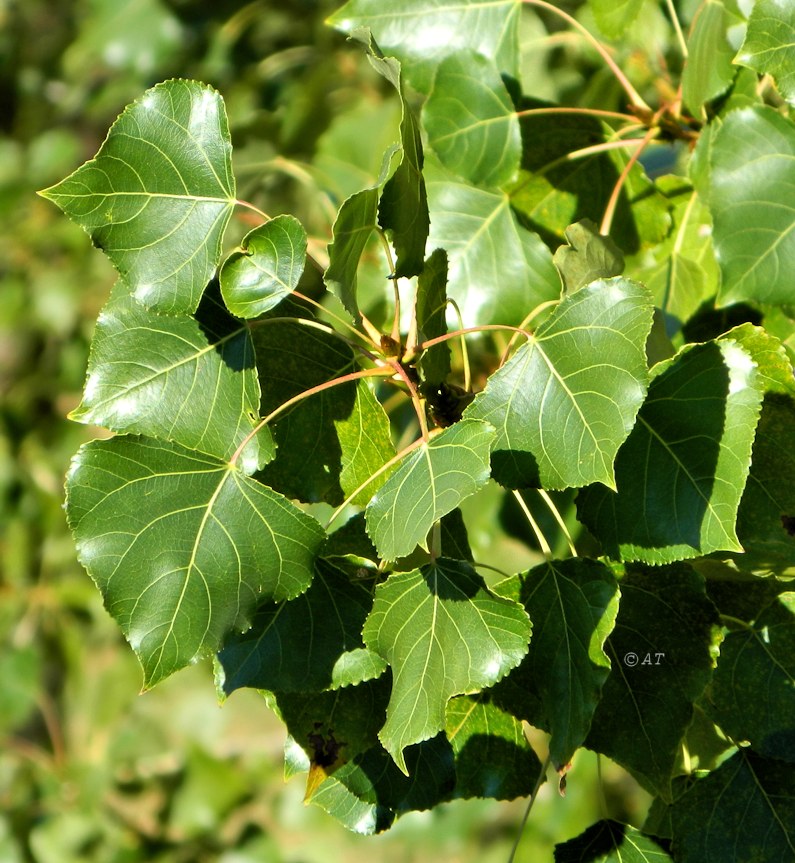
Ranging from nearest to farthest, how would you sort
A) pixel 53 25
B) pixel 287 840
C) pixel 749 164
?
pixel 749 164, pixel 287 840, pixel 53 25

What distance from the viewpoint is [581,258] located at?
0.84m

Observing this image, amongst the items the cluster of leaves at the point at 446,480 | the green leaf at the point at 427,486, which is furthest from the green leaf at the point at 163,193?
the green leaf at the point at 427,486

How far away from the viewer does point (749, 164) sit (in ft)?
2.94

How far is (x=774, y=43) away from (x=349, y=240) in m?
0.39

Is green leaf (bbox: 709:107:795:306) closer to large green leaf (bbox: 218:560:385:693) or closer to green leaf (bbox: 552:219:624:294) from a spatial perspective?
green leaf (bbox: 552:219:624:294)

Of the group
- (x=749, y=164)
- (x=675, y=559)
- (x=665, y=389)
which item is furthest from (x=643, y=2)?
A: (x=675, y=559)

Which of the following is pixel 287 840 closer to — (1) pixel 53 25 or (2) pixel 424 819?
(2) pixel 424 819

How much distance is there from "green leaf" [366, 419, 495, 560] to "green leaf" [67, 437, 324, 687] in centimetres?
7

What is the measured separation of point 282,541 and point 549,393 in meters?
0.23

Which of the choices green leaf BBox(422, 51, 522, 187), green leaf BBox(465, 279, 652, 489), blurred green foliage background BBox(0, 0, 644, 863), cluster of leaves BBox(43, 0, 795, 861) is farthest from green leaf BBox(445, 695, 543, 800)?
blurred green foliage background BBox(0, 0, 644, 863)

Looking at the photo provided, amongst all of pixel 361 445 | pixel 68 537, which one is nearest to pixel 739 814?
pixel 361 445

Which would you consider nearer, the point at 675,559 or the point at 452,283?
the point at 675,559

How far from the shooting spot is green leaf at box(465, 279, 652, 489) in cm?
73

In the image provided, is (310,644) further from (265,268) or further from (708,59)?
(708,59)
